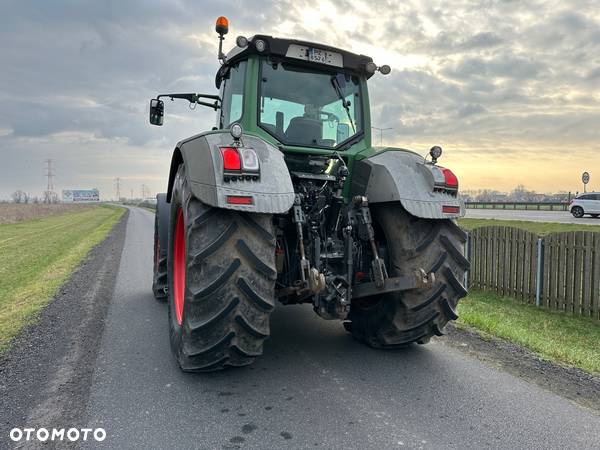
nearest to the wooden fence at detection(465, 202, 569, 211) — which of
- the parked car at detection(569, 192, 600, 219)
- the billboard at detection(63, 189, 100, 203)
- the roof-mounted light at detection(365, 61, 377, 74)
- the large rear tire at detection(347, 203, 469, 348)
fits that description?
the parked car at detection(569, 192, 600, 219)

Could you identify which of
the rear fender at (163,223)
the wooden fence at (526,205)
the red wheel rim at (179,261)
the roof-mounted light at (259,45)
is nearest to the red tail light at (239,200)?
the red wheel rim at (179,261)

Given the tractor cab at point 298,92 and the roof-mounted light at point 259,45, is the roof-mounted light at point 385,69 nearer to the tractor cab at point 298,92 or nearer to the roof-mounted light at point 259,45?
the tractor cab at point 298,92

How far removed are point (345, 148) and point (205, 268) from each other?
209 cm

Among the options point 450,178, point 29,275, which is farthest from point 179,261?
point 29,275

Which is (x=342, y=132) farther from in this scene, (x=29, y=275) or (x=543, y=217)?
(x=543, y=217)

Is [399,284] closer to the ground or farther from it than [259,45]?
closer to the ground

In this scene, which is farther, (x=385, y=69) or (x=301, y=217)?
(x=385, y=69)

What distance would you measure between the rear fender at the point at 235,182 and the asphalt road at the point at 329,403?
1466 mm

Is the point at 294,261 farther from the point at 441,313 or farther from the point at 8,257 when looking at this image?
the point at 8,257

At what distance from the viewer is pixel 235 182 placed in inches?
128

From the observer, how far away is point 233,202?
10.5ft

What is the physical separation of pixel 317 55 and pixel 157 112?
8.78 ft

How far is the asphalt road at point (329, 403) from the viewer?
2.81 meters

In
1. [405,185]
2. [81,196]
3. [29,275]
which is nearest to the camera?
[405,185]
